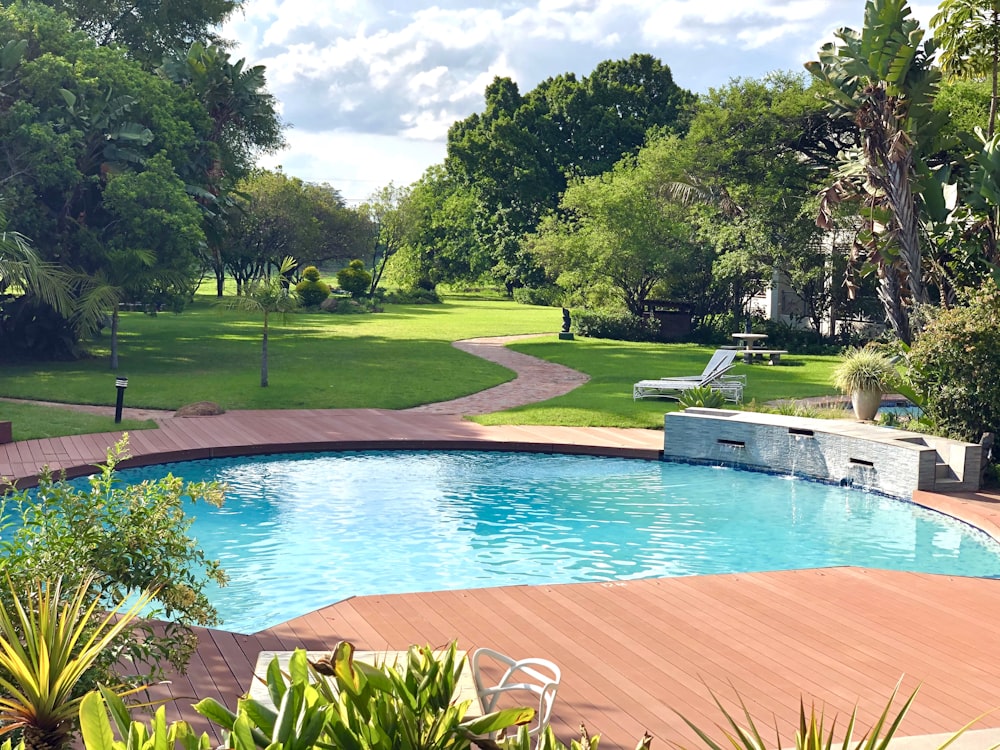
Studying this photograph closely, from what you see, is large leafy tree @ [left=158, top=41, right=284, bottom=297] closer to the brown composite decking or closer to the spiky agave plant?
the brown composite decking

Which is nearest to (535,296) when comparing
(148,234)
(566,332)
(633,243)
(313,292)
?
(313,292)

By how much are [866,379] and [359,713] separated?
14.8 m

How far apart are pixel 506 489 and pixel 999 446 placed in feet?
21.8

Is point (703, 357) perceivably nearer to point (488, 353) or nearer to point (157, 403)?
point (488, 353)

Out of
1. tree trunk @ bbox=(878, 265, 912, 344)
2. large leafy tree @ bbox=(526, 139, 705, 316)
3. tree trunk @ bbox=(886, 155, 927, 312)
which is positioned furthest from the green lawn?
tree trunk @ bbox=(886, 155, 927, 312)

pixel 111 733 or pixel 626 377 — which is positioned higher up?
pixel 111 733

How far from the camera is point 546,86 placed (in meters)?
65.9

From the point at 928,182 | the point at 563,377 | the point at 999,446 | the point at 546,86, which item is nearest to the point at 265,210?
the point at 546,86

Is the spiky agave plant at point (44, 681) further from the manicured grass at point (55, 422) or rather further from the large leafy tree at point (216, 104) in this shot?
the large leafy tree at point (216, 104)

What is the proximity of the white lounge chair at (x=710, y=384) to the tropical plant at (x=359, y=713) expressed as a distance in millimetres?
17178

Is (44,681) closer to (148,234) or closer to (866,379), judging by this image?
(866,379)

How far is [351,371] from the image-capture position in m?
24.9

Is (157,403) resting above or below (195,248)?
below

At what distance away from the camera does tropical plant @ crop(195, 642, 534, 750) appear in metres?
2.60
